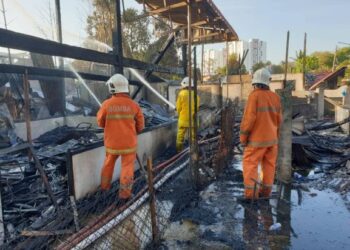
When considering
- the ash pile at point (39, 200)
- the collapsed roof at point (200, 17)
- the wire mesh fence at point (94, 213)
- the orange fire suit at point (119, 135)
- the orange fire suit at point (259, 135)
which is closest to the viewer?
the wire mesh fence at point (94, 213)

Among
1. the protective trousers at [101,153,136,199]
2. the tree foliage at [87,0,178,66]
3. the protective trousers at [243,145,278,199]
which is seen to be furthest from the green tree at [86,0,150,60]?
the protective trousers at [243,145,278,199]

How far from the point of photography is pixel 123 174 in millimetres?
4430

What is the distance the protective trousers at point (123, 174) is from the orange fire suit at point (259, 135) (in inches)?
67.8

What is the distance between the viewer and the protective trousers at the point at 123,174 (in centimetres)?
431

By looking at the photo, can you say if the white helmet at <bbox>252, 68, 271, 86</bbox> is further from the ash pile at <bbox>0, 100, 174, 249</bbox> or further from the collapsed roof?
the collapsed roof

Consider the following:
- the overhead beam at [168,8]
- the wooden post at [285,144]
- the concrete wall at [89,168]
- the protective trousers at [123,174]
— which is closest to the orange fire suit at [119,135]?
the protective trousers at [123,174]

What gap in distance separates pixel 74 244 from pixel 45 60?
7.14 m

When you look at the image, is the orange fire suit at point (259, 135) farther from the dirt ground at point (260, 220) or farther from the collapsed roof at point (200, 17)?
the collapsed roof at point (200, 17)

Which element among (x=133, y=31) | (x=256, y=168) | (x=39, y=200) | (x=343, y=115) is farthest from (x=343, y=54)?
(x=39, y=200)

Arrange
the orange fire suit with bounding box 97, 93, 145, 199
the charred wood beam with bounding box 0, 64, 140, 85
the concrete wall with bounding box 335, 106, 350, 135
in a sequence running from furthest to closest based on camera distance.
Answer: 1. the concrete wall with bounding box 335, 106, 350, 135
2. the charred wood beam with bounding box 0, 64, 140, 85
3. the orange fire suit with bounding box 97, 93, 145, 199

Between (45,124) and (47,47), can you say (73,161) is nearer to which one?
(47,47)

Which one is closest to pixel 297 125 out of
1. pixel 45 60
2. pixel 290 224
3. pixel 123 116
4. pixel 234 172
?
pixel 234 172

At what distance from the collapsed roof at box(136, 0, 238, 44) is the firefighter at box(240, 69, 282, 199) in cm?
316

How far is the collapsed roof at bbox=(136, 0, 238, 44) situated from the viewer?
278 inches
